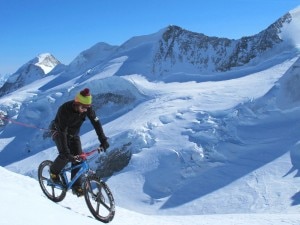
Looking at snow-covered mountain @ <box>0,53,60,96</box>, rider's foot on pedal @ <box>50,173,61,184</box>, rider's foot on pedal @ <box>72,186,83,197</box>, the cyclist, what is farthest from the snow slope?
snow-covered mountain @ <box>0,53,60,96</box>

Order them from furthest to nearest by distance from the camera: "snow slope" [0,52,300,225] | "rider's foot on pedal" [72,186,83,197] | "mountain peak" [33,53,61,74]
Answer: "mountain peak" [33,53,61,74] → "snow slope" [0,52,300,225] → "rider's foot on pedal" [72,186,83,197]

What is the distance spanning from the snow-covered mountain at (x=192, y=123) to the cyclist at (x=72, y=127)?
1.06 m

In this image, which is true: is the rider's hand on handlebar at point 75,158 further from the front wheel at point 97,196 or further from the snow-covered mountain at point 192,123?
the snow-covered mountain at point 192,123

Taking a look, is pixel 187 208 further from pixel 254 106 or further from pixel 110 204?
pixel 110 204

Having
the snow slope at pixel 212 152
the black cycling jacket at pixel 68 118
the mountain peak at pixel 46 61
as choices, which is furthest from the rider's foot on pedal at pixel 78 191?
the mountain peak at pixel 46 61

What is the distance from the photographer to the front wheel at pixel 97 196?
25.6 feet

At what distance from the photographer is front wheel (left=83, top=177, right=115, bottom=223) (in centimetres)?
781

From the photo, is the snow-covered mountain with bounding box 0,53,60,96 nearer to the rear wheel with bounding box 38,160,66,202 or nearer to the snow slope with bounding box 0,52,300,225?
the snow slope with bounding box 0,52,300,225

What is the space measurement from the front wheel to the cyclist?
0.23 m

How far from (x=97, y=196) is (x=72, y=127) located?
1334 mm

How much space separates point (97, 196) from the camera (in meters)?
7.85

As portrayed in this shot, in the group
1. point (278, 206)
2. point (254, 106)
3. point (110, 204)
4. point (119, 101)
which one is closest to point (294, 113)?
point (254, 106)

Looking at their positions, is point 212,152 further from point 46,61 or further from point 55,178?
point 46,61

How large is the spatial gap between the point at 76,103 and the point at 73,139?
0.76 m
